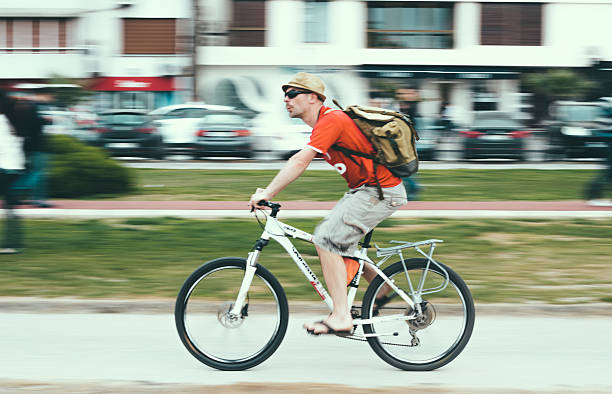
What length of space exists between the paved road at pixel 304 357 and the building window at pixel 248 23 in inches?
1199

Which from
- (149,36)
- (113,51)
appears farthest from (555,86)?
(113,51)

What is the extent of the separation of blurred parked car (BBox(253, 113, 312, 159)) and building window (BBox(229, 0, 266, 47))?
47.3 feet

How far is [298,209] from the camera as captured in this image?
12148 millimetres

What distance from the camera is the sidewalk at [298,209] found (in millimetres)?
11406

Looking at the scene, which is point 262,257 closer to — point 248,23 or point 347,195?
point 347,195

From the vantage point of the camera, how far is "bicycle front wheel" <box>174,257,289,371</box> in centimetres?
509

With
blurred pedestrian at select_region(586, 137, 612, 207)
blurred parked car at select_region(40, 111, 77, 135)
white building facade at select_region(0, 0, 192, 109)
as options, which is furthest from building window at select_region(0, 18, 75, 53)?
blurred pedestrian at select_region(586, 137, 612, 207)

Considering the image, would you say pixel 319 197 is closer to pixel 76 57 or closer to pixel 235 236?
pixel 235 236

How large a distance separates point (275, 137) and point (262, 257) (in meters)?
14.1

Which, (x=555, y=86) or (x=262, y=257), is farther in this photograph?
(x=555, y=86)

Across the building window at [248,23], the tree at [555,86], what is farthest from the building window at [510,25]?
the building window at [248,23]

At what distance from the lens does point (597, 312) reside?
21.7ft

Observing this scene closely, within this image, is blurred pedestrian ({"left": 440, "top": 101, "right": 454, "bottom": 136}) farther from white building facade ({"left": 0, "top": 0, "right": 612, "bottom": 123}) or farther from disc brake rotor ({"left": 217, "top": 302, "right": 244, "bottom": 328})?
disc brake rotor ({"left": 217, "top": 302, "right": 244, "bottom": 328})

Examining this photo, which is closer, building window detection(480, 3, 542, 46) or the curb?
the curb
